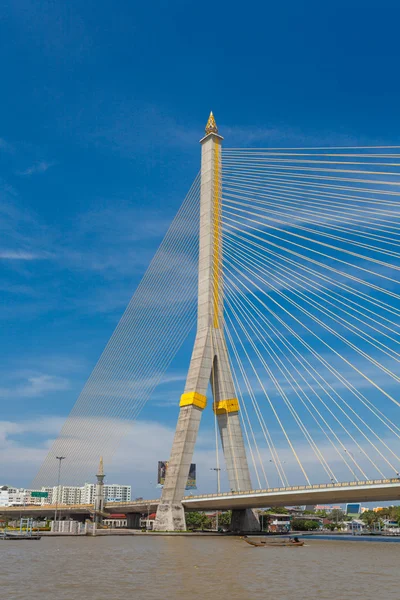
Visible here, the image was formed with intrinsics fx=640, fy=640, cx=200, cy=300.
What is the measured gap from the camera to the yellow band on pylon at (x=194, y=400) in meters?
61.4

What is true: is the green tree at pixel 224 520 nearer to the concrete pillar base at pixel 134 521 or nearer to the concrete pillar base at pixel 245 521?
the concrete pillar base at pixel 134 521

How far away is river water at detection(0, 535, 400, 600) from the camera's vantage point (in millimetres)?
20922

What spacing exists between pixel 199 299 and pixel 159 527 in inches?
910

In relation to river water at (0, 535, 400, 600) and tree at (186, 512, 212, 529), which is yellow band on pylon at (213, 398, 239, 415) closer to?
river water at (0, 535, 400, 600)

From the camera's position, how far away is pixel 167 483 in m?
62.4

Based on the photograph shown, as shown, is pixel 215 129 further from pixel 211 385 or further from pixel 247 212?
pixel 211 385

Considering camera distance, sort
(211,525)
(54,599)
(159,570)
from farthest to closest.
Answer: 1. (211,525)
2. (159,570)
3. (54,599)

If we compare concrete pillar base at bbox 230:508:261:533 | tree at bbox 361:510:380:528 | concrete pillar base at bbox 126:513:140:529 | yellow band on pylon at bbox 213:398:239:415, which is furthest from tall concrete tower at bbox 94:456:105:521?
tree at bbox 361:510:380:528

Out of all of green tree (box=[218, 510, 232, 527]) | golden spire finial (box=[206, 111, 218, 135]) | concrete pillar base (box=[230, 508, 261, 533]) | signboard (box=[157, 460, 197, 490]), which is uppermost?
golden spire finial (box=[206, 111, 218, 135])

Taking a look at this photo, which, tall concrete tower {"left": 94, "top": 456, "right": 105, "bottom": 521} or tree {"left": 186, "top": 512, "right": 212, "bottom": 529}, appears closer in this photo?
tall concrete tower {"left": 94, "top": 456, "right": 105, "bottom": 521}

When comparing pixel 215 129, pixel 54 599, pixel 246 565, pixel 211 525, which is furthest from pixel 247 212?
pixel 211 525

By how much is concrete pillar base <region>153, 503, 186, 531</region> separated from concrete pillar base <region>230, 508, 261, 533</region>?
28.5 feet

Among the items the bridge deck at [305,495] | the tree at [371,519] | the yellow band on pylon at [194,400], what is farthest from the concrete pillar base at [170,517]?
the tree at [371,519]

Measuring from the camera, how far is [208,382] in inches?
2495
